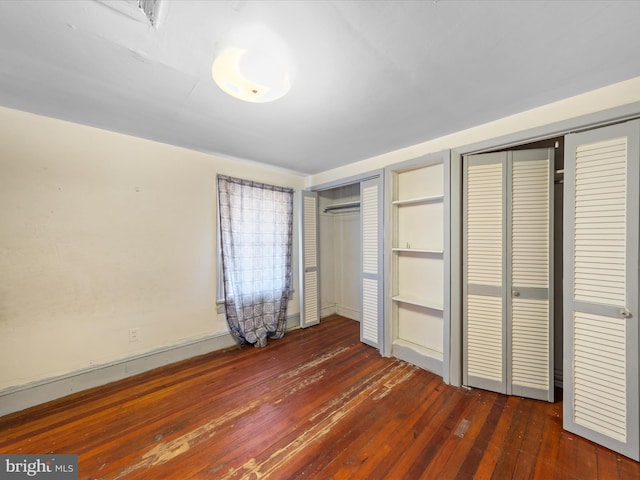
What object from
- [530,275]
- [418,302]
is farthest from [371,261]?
[530,275]

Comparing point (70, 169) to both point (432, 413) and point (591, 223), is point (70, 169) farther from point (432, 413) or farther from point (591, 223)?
point (591, 223)

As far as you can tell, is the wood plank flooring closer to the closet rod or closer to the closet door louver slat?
the closet door louver slat

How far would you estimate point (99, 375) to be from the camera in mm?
2148

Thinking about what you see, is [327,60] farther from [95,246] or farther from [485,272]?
[95,246]

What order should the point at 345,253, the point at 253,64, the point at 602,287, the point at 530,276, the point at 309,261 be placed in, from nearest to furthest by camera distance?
the point at 253,64, the point at 602,287, the point at 530,276, the point at 309,261, the point at 345,253

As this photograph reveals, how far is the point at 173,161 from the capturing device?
101 inches

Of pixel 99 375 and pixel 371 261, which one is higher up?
pixel 371 261

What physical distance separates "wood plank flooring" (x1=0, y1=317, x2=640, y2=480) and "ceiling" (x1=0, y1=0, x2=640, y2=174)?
2.33 metres

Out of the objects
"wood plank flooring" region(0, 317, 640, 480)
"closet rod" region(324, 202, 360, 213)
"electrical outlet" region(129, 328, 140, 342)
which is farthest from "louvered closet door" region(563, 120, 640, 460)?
"electrical outlet" region(129, 328, 140, 342)

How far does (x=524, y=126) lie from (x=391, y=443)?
256 centimetres

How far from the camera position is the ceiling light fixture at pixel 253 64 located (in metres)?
1.15

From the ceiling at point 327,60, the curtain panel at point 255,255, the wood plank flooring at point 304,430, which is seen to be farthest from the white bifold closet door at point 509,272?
the curtain panel at point 255,255

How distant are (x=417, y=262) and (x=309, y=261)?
1.59 meters

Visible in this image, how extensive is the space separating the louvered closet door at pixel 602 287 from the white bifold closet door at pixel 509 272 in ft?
0.88
